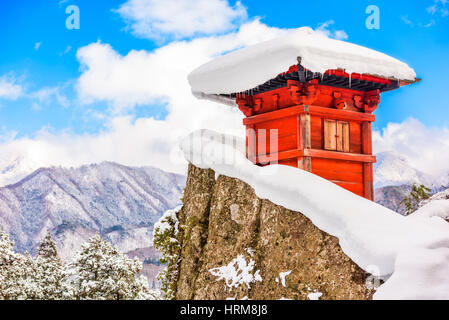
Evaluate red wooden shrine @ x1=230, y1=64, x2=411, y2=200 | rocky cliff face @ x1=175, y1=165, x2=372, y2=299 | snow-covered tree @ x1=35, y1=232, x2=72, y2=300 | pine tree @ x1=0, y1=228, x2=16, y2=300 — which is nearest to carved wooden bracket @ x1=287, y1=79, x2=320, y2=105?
red wooden shrine @ x1=230, y1=64, x2=411, y2=200

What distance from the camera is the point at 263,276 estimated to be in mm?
11383

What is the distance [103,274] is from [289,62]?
2103 cm

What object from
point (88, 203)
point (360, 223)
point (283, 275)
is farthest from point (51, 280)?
point (88, 203)

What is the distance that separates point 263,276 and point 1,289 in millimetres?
22293

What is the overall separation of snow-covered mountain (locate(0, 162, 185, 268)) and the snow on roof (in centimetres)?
13943

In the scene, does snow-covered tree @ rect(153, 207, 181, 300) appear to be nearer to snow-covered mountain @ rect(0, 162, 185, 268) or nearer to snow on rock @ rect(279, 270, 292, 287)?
snow on rock @ rect(279, 270, 292, 287)

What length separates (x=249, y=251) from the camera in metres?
12.0

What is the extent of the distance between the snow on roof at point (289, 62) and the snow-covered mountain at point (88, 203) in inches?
5490

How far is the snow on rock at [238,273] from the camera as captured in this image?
1160 cm

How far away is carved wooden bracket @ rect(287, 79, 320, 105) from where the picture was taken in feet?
46.1

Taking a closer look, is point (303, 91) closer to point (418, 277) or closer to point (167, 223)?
point (167, 223)

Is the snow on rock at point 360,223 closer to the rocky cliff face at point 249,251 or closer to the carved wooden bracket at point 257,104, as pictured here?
the rocky cliff face at point 249,251
